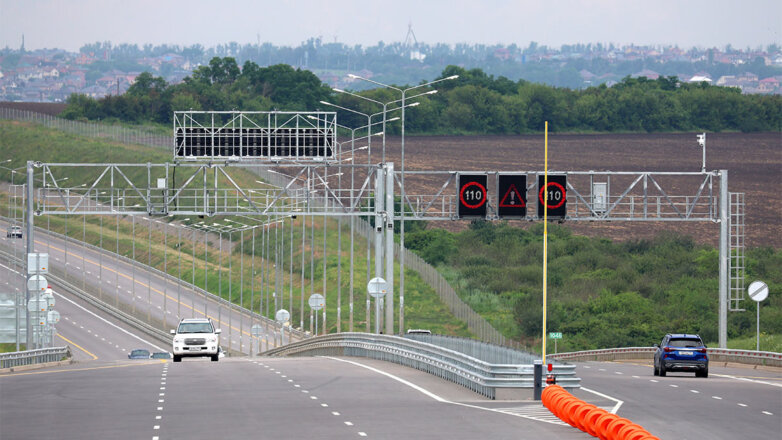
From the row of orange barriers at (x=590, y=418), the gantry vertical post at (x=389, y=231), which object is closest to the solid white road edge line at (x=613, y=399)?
the row of orange barriers at (x=590, y=418)

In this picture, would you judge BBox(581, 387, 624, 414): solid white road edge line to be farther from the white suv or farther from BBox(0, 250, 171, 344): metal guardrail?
BBox(0, 250, 171, 344): metal guardrail

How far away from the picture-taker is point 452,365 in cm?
4103

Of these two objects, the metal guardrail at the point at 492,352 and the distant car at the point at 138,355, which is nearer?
the metal guardrail at the point at 492,352

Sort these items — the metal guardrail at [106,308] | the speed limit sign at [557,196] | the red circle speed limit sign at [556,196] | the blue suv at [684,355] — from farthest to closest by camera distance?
the metal guardrail at [106,308] < the red circle speed limit sign at [556,196] < the speed limit sign at [557,196] < the blue suv at [684,355]

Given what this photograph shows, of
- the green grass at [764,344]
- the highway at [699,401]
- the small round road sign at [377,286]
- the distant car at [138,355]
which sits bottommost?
the distant car at [138,355]

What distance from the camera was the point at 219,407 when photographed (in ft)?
109

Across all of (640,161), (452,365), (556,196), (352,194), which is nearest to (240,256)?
(640,161)

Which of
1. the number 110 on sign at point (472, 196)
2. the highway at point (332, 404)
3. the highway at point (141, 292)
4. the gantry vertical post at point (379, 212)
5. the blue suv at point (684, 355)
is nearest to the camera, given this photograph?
the highway at point (332, 404)

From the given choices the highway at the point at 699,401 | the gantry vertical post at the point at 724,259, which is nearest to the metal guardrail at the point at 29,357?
the highway at the point at 699,401

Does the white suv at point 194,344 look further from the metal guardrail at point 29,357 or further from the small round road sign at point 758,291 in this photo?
the small round road sign at point 758,291

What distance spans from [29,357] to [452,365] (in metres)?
19.0

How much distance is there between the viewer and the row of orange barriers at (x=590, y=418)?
25203mm

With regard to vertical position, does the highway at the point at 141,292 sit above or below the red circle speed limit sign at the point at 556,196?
below

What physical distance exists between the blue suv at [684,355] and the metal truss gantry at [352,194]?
14687 millimetres
